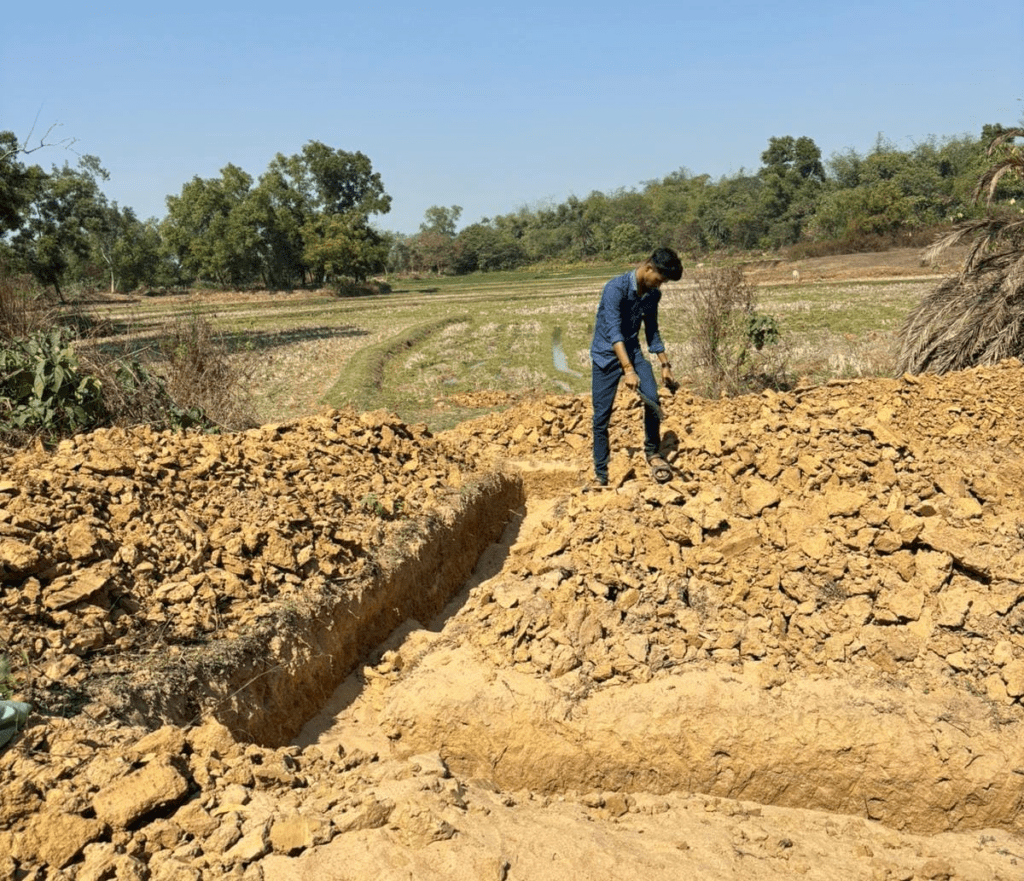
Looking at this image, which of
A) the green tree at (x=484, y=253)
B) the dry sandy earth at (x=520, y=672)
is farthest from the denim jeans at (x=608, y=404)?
the green tree at (x=484, y=253)

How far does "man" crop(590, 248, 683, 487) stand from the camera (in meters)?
6.08

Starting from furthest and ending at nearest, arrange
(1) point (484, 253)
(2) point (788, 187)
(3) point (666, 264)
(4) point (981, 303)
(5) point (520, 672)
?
(1) point (484, 253) → (2) point (788, 187) → (4) point (981, 303) → (3) point (666, 264) → (5) point (520, 672)

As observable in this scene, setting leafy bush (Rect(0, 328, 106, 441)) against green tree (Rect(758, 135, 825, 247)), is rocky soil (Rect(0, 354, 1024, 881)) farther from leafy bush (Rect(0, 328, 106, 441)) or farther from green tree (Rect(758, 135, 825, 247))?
green tree (Rect(758, 135, 825, 247))

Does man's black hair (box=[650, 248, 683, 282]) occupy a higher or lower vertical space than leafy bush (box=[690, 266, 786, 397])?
higher

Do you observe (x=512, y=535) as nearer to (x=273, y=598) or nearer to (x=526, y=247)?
(x=273, y=598)

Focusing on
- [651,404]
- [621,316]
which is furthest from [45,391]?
[651,404]

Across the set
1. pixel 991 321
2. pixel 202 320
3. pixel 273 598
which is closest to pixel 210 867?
pixel 273 598

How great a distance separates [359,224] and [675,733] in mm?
48952

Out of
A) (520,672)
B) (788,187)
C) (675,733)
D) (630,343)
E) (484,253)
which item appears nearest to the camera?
(675,733)

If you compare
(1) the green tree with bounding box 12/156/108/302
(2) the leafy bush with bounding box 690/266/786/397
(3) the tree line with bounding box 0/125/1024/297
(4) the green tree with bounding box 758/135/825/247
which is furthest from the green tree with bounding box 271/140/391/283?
(2) the leafy bush with bounding box 690/266/786/397

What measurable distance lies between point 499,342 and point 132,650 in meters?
16.6

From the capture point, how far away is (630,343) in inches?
255

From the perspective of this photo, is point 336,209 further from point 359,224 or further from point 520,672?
point 520,672

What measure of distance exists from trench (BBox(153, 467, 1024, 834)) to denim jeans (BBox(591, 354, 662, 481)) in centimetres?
223
